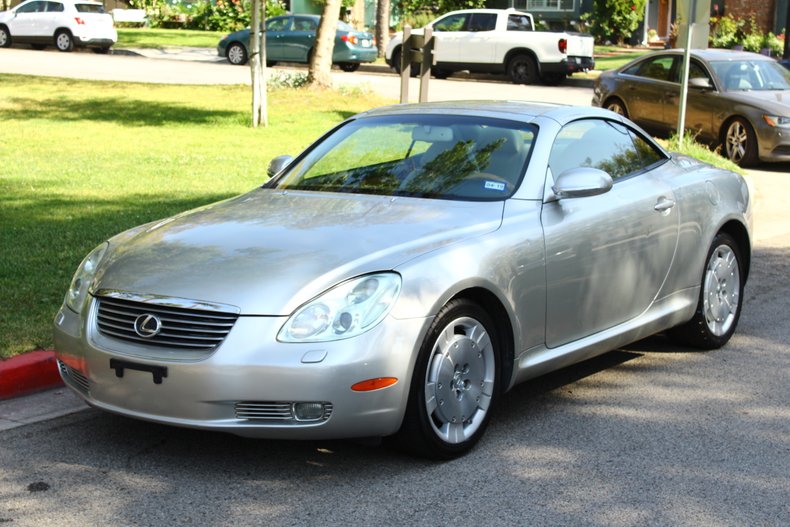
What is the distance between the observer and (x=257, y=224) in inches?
215

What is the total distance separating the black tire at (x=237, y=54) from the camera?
105 ft

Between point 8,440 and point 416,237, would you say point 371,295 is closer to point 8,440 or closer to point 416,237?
point 416,237

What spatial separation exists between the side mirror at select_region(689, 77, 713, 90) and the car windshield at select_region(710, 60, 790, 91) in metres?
0.21

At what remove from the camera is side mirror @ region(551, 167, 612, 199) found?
5672mm

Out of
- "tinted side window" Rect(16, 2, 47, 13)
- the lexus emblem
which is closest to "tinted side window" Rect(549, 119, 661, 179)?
the lexus emblem

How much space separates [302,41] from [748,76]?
54.1 feet

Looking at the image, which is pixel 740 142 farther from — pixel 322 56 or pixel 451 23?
pixel 451 23

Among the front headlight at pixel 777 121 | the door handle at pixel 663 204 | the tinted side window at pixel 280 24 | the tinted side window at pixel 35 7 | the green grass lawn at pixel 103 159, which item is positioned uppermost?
the tinted side window at pixel 35 7

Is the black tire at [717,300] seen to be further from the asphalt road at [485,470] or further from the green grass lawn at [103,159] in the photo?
the green grass lawn at [103,159]

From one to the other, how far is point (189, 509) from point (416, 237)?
1.52 meters

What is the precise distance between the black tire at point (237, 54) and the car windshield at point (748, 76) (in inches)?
694

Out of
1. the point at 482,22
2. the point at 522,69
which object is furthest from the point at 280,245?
the point at 482,22

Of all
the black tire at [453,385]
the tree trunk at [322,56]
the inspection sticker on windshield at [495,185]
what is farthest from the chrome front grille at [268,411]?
the tree trunk at [322,56]

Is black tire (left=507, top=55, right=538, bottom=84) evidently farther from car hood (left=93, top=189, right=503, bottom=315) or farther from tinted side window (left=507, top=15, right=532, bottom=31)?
car hood (left=93, top=189, right=503, bottom=315)
